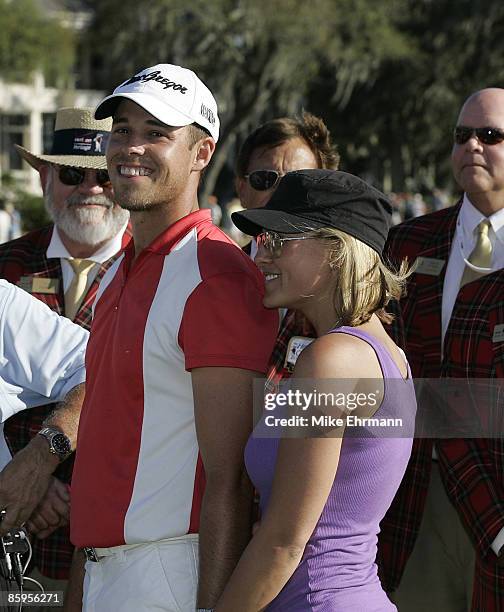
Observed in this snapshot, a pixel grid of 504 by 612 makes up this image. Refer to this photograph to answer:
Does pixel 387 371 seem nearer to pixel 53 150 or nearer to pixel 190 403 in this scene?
pixel 190 403

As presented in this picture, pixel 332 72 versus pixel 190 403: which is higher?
pixel 332 72

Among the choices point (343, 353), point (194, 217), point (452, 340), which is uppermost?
point (194, 217)

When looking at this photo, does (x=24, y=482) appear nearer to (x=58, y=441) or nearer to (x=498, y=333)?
(x=58, y=441)

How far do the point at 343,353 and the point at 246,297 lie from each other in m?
0.38

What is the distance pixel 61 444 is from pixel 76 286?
119 centimetres

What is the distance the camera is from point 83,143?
503 cm

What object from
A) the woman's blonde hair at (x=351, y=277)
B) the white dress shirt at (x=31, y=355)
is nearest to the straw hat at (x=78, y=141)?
the white dress shirt at (x=31, y=355)

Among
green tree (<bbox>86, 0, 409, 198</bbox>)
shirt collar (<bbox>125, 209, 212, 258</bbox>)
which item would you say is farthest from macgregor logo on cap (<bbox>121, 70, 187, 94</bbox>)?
green tree (<bbox>86, 0, 409, 198</bbox>)

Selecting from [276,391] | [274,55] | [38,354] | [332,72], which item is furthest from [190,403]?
[332,72]

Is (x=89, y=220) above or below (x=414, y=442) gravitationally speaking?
above

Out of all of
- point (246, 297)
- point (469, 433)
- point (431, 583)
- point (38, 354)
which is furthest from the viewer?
point (431, 583)

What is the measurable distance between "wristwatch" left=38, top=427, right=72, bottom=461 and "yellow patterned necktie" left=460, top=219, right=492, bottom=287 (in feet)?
6.60

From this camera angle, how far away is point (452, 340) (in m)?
4.46

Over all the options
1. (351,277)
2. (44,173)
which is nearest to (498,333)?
(351,277)
